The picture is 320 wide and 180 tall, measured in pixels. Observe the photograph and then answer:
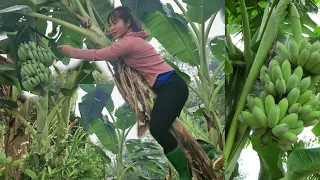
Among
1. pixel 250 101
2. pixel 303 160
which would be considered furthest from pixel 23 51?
pixel 303 160

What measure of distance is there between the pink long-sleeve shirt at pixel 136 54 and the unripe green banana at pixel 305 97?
44 centimetres

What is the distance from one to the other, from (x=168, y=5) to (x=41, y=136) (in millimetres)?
628

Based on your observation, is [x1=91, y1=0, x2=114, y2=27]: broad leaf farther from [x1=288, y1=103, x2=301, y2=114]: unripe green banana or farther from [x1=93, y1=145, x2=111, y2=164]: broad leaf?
[x1=288, y1=103, x2=301, y2=114]: unripe green banana

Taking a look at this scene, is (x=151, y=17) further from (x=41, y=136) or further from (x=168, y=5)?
(x=41, y=136)

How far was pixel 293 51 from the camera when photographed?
4.66 ft

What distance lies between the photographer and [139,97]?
1445mm

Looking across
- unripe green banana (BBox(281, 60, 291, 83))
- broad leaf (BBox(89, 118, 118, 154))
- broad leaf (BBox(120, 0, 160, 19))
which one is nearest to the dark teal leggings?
broad leaf (BBox(89, 118, 118, 154))

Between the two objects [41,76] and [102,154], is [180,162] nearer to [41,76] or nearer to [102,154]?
[102,154]

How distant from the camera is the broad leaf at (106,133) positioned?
1.43 m

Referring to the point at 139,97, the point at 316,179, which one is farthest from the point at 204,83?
the point at 316,179

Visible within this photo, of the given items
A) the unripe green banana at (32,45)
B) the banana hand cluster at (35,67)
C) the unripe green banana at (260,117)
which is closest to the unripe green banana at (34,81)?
the banana hand cluster at (35,67)

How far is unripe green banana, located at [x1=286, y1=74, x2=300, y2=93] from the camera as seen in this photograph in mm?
1368

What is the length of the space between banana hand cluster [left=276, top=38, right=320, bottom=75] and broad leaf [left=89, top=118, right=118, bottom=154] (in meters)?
0.64

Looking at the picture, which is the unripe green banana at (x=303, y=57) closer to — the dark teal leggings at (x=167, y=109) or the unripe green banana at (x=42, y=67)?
the dark teal leggings at (x=167, y=109)
